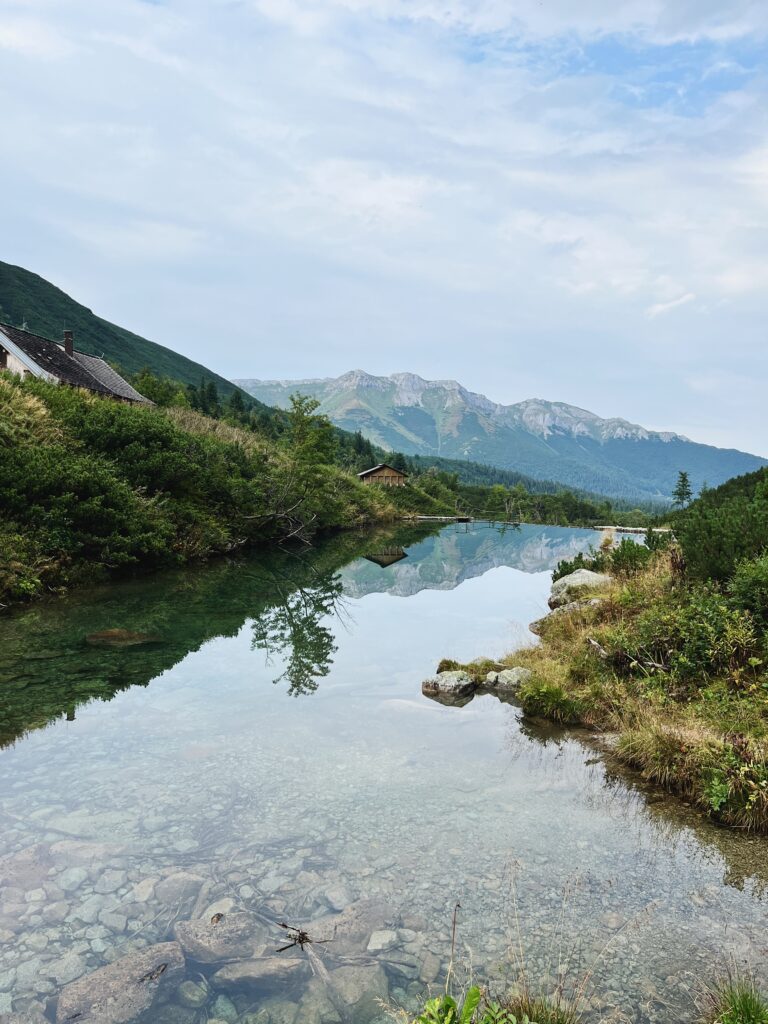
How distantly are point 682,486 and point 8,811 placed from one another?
86.2 m

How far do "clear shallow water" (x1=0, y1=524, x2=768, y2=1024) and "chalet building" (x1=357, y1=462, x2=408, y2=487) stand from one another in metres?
67.8

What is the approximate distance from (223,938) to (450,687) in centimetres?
721

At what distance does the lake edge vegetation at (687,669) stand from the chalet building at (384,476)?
66.9 metres

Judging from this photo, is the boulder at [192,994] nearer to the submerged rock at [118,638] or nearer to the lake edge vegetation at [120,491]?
the submerged rock at [118,638]

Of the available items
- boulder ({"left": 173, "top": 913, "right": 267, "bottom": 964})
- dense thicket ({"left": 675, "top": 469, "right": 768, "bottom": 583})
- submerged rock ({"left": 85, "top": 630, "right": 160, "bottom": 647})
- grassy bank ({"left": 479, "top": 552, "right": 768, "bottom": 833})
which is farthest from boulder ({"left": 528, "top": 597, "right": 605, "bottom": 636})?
boulder ({"left": 173, "top": 913, "right": 267, "bottom": 964})

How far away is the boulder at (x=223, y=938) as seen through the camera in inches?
186

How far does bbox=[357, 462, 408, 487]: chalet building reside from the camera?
8081cm

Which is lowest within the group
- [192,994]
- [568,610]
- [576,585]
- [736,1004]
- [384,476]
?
[192,994]

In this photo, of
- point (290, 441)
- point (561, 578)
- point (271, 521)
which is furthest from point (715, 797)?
point (290, 441)

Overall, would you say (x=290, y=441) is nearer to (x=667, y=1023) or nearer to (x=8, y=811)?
(x=8, y=811)

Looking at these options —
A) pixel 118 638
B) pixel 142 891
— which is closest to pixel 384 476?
pixel 118 638

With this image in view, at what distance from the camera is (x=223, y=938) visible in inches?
193

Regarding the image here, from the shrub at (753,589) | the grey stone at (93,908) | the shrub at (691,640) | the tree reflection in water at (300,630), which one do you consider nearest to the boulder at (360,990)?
the grey stone at (93,908)

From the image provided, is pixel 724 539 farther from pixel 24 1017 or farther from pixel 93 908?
pixel 24 1017
